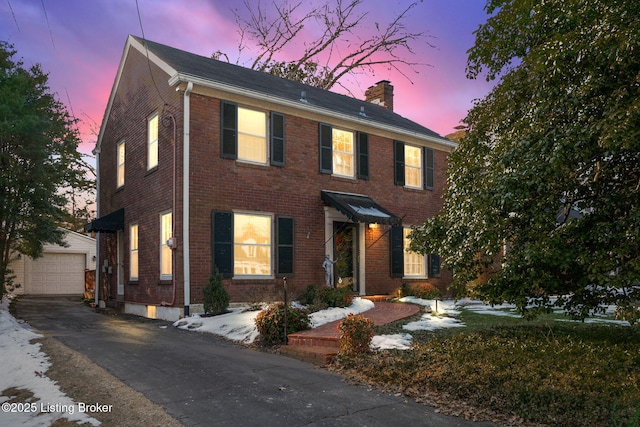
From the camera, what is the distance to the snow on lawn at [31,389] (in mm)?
4883

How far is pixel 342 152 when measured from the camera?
16.1 meters

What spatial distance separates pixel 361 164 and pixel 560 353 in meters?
10.2

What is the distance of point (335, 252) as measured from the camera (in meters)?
15.4

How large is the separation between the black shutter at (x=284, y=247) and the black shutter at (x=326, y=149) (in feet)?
6.99

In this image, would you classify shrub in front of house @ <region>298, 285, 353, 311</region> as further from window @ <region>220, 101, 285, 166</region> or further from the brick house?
window @ <region>220, 101, 285, 166</region>

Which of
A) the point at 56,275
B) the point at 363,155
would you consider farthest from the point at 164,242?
the point at 56,275

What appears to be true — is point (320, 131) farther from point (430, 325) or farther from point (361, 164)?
point (430, 325)

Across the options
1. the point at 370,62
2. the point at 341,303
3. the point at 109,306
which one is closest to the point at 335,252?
the point at 341,303

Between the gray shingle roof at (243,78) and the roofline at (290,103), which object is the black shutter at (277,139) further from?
the gray shingle roof at (243,78)

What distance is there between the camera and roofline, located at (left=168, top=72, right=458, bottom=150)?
12.6m

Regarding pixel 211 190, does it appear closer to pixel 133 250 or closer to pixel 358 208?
pixel 358 208

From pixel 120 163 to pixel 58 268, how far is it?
12482 millimetres

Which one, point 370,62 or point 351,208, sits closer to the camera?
point 351,208

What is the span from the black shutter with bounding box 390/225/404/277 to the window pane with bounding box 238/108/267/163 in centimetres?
530
